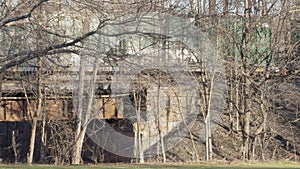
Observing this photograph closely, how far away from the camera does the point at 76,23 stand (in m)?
11.2

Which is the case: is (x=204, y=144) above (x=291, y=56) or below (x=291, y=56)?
below

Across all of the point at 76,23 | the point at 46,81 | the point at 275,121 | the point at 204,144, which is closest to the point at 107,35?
the point at 76,23

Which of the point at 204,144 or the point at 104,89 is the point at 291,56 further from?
the point at 104,89

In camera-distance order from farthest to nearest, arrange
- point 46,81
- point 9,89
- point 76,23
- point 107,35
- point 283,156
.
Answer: point 283,156
point 9,89
point 46,81
point 76,23
point 107,35

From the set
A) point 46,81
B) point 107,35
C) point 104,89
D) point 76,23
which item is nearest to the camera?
point 107,35

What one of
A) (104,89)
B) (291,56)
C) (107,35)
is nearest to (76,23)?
(107,35)

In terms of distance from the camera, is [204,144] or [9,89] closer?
[9,89]

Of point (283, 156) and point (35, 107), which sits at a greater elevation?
point (35, 107)

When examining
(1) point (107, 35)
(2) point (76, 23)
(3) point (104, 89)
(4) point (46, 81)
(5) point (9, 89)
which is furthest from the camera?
Answer: (5) point (9, 89)

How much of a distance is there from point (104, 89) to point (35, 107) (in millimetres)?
3698

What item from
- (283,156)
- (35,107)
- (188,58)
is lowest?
(283,156)

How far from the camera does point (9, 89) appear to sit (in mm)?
19406

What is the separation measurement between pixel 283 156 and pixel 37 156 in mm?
9443

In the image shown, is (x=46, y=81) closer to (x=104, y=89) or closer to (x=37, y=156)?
(x=104, y=89)
